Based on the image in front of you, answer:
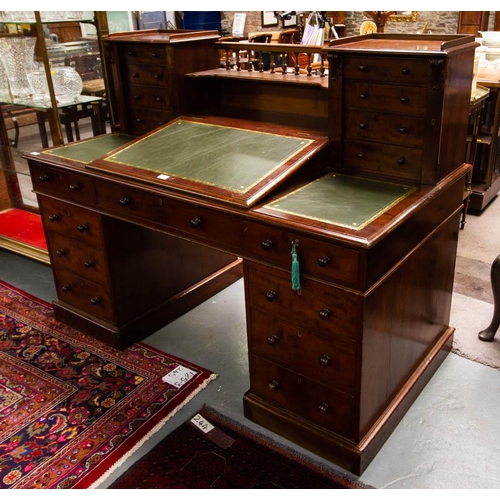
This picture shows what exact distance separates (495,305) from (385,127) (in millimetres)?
1314

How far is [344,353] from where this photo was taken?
6.97 feet


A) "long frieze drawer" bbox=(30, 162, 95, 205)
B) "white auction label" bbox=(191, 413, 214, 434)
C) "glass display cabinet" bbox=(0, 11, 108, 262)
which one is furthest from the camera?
"glass display cabinet" bbox=(0, 11, 108, 262)

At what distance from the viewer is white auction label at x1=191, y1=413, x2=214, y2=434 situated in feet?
8.29

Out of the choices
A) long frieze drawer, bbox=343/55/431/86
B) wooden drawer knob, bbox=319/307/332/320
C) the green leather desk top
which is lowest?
wooden drawer knob, bbox=319/307/332/320

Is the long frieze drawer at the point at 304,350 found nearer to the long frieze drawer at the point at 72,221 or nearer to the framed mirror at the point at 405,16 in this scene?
the long frieze drawer at the point at 72,221

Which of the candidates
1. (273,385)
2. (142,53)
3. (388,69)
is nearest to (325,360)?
(273,385)

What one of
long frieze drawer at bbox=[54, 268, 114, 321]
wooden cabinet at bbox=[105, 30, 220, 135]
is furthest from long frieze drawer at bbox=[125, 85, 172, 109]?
long frieze drawer at bbox=[54, 268, 114, 321]

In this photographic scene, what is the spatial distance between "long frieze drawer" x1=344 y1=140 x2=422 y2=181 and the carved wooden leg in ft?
3.06

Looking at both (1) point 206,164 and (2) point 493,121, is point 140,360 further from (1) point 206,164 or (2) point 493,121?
(2) point 493,121

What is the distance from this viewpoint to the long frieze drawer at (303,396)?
7.36ft

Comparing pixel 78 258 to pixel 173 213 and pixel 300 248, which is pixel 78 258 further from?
pixel 300 248

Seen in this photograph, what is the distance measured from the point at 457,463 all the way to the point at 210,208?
1.42 meters

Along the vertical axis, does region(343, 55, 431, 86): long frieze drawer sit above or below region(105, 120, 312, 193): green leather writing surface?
above

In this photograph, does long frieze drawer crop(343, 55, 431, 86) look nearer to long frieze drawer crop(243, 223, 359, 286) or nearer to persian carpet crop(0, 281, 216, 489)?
long frieze drawer crop(243, 223, 359, 286)
